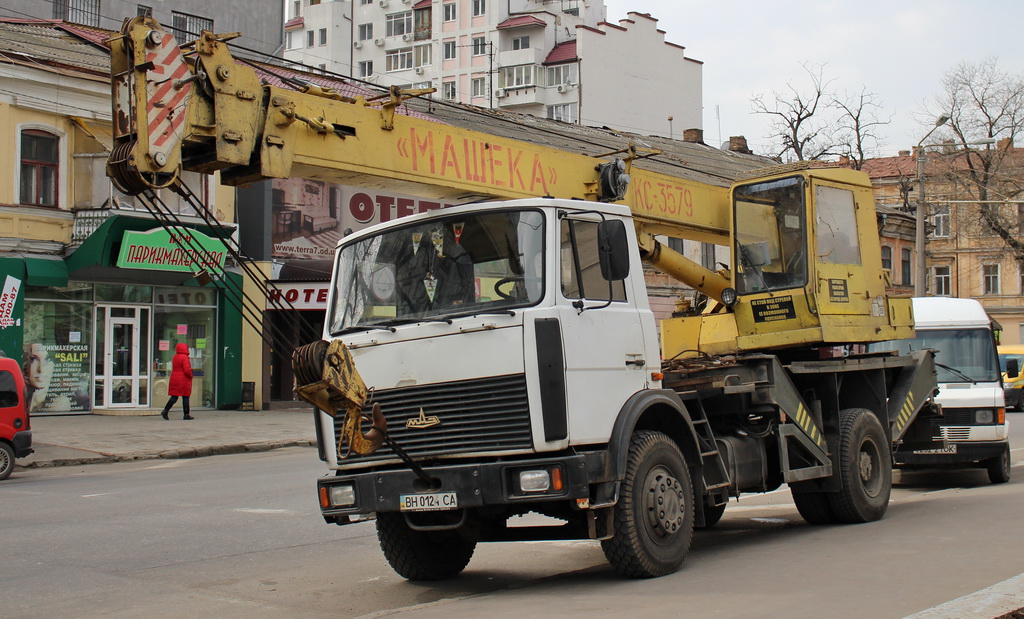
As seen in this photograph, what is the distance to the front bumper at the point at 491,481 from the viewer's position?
22.2 feet

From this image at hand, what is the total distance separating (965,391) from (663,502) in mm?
8205

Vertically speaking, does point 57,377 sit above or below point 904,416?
above

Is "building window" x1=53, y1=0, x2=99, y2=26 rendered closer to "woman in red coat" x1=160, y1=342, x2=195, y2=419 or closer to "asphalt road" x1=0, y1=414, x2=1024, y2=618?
"woman in red coat" x1=160, y1=342, x2=195, y2=419

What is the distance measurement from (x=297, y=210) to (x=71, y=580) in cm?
2126

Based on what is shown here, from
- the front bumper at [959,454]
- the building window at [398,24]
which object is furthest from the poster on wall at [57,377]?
the building window at [398,24]

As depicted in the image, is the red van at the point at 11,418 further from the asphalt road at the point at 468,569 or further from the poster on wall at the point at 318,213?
the poster on wall at the point at 318,213

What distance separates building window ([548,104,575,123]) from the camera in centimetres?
6706

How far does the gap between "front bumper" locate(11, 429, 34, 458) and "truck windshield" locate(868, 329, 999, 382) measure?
38.7 ft

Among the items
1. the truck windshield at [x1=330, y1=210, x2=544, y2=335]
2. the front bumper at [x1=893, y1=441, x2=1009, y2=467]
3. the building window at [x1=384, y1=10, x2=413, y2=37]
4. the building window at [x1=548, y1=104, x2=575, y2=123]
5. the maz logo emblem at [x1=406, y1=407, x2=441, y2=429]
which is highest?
the building window at [x1=384, y1=10, x2=413, y2=37]

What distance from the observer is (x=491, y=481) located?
22.4 feet

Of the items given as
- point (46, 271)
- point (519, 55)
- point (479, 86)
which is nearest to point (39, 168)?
point (46, 271)

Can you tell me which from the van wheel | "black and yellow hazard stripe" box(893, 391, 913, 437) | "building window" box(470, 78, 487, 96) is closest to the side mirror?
"black and yellow hazard stripe" box(893, 391, 913, 437)

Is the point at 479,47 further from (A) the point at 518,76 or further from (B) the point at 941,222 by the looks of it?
(B) the point at 941,222

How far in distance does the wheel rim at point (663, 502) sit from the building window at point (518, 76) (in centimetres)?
6442
